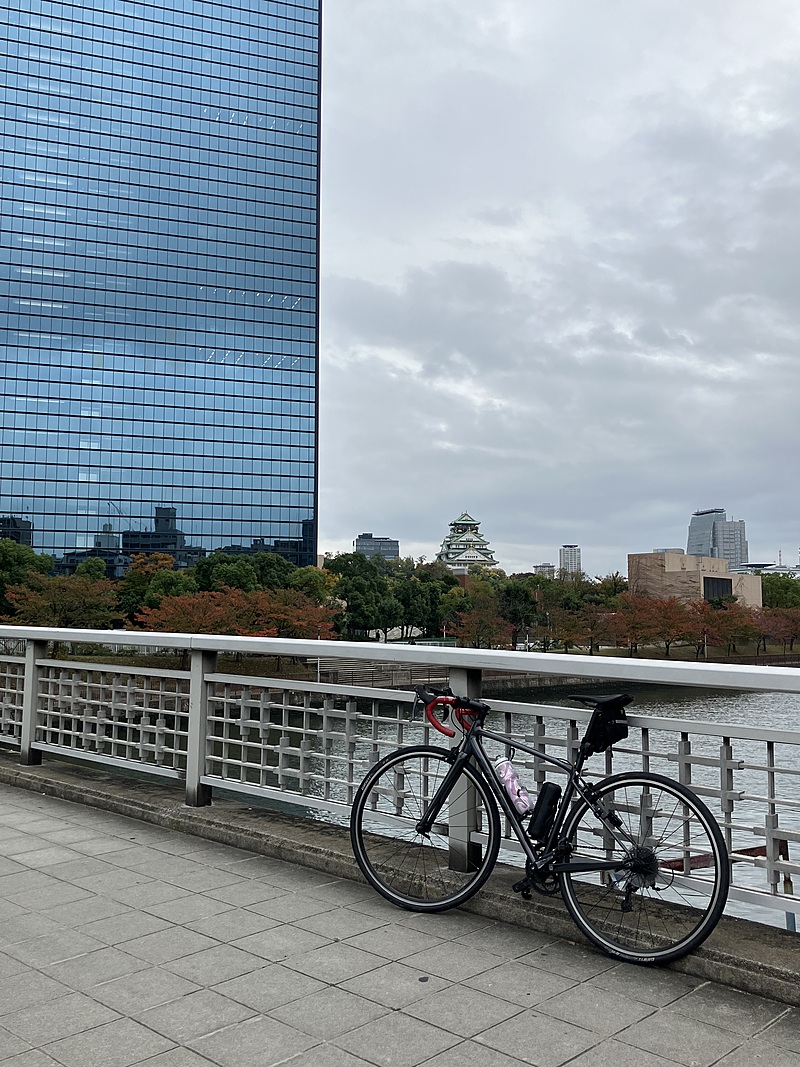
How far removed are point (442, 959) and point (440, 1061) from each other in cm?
61

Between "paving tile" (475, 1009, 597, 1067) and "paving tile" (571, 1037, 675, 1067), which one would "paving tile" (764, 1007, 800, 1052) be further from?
"paving tile" (475, 1009, 597, 1067)

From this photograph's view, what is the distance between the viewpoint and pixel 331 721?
12.5 feet

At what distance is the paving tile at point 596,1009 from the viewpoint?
7.21 ft

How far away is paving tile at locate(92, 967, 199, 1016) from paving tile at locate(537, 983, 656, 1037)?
3.18 ft

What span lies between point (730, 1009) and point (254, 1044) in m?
1.18

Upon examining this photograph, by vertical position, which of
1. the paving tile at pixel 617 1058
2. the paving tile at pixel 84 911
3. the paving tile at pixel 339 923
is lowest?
the paving tile at pixel 84 911

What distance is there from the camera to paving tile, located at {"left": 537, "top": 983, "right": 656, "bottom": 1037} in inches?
86.5

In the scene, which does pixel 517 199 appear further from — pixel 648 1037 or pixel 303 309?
pixel 648 1037

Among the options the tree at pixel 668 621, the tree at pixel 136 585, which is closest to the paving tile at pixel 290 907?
the tree at pixel 136 585

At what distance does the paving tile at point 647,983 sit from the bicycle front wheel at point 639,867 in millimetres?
38

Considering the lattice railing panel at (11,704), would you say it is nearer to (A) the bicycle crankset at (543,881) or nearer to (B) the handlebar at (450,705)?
(B) the handlebar at (450,705)

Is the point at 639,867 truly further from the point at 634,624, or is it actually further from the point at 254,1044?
the point at 634,624

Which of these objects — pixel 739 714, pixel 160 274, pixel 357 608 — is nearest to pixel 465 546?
pixel 160 274

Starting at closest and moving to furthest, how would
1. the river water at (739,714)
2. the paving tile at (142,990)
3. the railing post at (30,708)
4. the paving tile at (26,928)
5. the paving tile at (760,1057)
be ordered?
the paving tile at (760,1057)
the paving tile at (142,990)
the paving tile at (26,928)
the railing post at (30,708)
the river water at (739,714)
